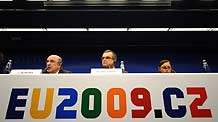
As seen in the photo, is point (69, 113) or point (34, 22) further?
point (34, 22)

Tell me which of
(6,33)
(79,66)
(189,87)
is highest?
(6,33)

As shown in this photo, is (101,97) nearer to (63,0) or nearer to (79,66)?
(63,0)

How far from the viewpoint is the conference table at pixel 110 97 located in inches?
52.5

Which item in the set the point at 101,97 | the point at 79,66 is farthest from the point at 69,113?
→ the point at 79,66

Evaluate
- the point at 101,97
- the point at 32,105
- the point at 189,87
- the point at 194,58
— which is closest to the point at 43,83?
the point at 32,105

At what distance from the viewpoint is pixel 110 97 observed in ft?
4.58

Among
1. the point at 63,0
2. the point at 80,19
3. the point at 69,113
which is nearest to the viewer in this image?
the point at 69,113

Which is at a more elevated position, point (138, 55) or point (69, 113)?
point (138, 55)

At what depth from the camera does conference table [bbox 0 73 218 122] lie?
1.33 metres

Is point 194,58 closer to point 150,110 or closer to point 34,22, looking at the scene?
point 34,22

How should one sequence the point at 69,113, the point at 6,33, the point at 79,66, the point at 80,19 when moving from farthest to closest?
the point at 79,66
the point at 6,33
the point at 80,19
the point at 69,113

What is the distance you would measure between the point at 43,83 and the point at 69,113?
0.78 feet

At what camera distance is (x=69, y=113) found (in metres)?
1.34

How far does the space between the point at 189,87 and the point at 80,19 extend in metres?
3.97
